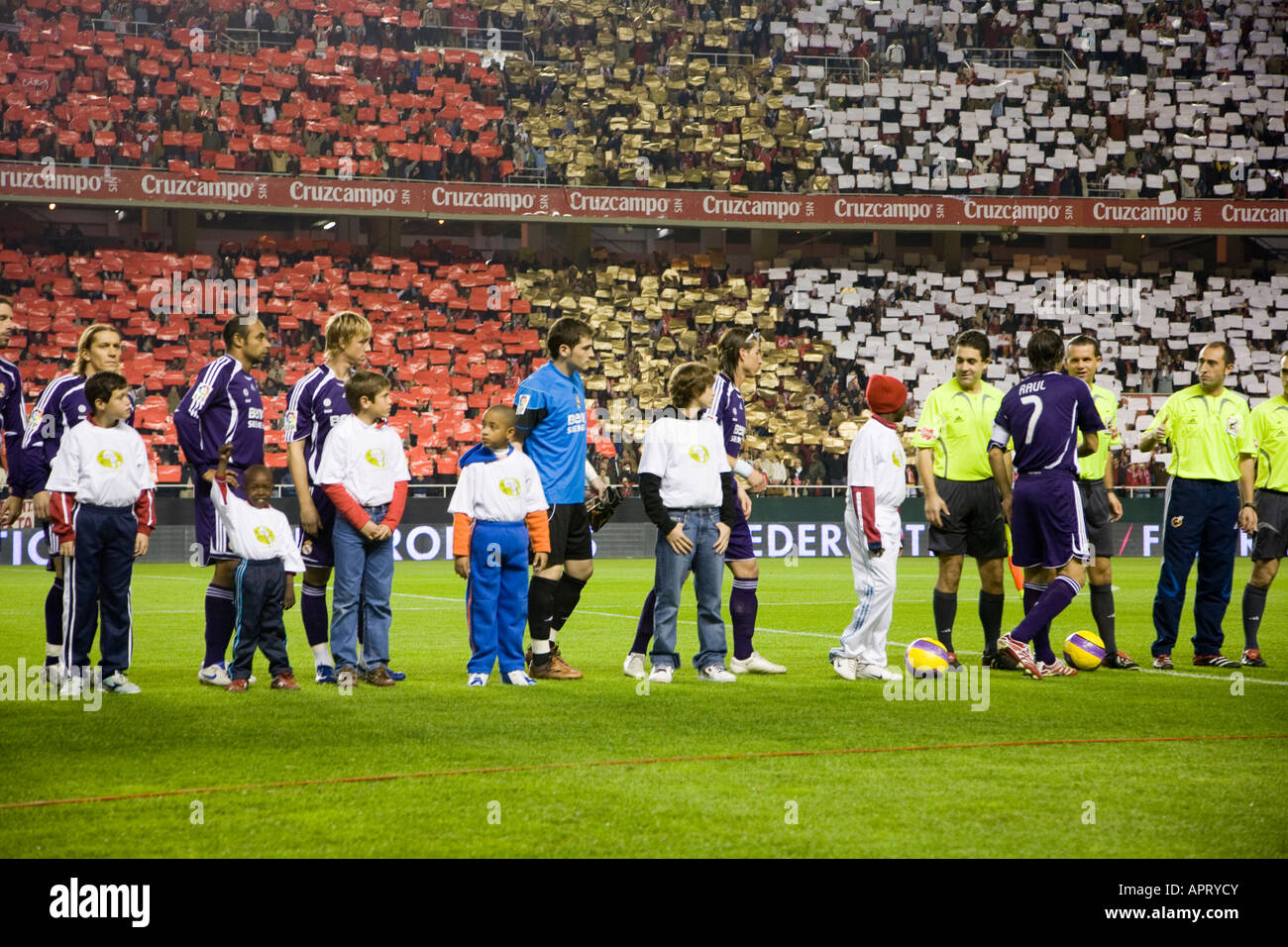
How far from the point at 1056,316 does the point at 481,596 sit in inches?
1100

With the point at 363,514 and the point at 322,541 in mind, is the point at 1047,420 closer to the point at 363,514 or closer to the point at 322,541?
the point at 363,514

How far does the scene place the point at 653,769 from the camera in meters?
5.85

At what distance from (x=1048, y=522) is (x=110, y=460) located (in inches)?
226

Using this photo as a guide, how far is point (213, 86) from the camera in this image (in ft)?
106

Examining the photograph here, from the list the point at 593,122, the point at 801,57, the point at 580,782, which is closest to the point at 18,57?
the point at 593,122

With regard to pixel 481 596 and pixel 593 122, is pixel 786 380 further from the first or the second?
pixel 481 596

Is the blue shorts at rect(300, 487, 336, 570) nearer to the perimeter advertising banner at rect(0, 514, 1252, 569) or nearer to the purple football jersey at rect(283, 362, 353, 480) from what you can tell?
the purple football jersey at rect(283, 362, 353, 480)

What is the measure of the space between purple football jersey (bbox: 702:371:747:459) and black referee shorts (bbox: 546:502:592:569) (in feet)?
3.59

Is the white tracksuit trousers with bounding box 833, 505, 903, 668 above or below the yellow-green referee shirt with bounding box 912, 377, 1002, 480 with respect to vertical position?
below

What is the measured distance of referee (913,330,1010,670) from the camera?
9438 mm

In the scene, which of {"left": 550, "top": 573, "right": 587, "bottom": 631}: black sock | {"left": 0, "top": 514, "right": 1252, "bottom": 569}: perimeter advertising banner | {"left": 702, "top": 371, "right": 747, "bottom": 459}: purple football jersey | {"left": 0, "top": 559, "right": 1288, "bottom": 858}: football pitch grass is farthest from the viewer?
{"left": 0, "top": 514, "right": 1252, "bottom": 569}: perimeter advertising banner
